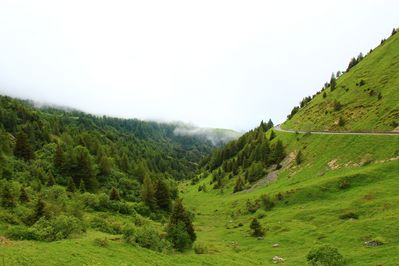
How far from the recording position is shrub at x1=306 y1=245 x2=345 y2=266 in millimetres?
47531

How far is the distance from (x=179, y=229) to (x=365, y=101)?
10849cm

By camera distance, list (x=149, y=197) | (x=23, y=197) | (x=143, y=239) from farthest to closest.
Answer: (x=149, y=197), (x=23, y=197), (x=143, y=239)

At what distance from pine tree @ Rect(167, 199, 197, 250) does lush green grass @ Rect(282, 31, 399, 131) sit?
8097cm

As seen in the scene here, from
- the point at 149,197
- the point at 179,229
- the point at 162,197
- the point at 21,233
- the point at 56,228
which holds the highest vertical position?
the point at 56,228

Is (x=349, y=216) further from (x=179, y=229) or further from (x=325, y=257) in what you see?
(x=179, y=229)

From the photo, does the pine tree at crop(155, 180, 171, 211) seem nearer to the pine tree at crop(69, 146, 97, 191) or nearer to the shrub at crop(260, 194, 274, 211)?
the pine tree at crop(69, 146, 97, 191)

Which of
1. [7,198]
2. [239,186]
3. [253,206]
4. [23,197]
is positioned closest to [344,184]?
[253,206]

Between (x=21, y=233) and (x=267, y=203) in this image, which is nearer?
(x=21, y=233)

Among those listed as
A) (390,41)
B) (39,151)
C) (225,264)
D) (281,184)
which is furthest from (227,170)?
(225,264)

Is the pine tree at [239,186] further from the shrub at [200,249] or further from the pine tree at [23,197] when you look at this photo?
the pine tree at [23,197]

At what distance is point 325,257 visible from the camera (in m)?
47.9

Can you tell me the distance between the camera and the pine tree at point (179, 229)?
205 feet

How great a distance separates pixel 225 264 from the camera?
55781 mm

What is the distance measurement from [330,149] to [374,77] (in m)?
55.1
